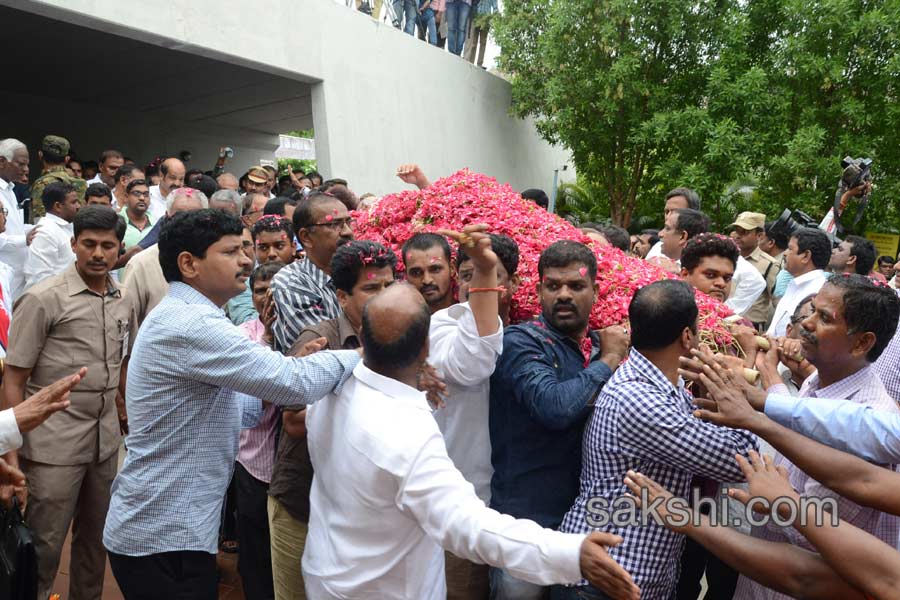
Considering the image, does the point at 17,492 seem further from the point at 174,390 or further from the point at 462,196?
the point at 462,196

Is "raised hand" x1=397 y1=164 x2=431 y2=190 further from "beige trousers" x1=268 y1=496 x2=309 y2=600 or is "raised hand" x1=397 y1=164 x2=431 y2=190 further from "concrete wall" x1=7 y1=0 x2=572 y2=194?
"concrete wall" x1=7 y1=0 x2=572 y2=194

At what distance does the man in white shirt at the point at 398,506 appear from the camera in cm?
198

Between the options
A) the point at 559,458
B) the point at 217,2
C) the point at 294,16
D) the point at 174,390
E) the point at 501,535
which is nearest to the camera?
the point at 501,535

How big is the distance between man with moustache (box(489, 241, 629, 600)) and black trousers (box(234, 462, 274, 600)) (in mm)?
1356

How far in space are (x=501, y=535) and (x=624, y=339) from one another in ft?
3.83

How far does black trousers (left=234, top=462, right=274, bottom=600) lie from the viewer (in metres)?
3.53

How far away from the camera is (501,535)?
198cm

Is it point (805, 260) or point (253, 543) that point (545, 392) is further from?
point (805, 260)

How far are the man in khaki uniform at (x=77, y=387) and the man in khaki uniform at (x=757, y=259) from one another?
19.8ft

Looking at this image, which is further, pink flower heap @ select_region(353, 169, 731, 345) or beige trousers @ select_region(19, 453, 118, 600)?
beige trousers @ select_region(19, 453, 118, 600)

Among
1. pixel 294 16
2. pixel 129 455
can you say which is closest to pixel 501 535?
pixel 129 455

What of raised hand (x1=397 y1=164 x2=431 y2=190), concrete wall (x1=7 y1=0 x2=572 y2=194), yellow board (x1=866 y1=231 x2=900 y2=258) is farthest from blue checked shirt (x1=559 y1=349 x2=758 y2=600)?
yellow board (x1=866 y1=231 x2=900 y2=258)

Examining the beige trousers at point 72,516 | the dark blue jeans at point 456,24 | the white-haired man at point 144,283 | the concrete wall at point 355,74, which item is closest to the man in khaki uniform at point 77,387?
the beige trousers at point 72,516

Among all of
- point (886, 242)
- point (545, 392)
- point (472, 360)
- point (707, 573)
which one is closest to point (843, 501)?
point (545, 392)
